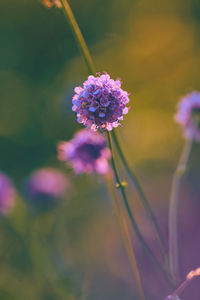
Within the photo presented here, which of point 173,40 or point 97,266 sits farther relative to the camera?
point 173,40

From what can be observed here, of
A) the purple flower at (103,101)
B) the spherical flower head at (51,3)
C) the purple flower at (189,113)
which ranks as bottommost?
the purple flower at (103,101)

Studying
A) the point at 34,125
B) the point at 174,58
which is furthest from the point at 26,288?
the point at 174,58

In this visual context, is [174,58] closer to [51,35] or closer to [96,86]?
[51,35]

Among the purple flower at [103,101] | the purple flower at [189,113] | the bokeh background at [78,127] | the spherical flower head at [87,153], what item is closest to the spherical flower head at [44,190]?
the bokeh background at [78,127]

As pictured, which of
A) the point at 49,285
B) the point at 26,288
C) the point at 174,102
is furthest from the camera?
the point at 174,102

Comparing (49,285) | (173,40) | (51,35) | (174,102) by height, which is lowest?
(49,285)

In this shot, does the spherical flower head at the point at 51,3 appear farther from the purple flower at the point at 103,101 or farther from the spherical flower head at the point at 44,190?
the spherical flower head at the point at 44,190

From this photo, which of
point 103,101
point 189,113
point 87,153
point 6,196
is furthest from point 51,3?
point 6,196
